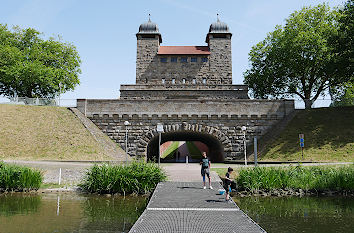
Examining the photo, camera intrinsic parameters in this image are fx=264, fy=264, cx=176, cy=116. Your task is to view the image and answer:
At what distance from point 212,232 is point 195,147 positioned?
173 ft

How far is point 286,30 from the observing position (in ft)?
114

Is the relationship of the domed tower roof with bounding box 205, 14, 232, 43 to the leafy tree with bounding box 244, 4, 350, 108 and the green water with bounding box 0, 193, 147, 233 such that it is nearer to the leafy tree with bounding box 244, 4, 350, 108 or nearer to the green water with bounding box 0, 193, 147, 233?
the leafy tree with bounding box 244, 4, 350, 108

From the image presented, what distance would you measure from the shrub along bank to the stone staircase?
44.3 feet

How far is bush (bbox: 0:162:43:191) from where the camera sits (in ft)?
41.8

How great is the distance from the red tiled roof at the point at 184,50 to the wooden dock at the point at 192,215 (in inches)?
1456

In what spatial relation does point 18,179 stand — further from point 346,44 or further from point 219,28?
point 219,28

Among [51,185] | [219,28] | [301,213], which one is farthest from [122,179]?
[219,28]

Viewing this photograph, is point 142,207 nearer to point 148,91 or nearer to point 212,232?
point 212,232

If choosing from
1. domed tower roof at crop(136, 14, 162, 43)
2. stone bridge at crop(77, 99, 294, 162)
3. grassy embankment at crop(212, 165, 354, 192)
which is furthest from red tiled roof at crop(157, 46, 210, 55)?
grassy embankment at crop(212, 165, 354, 192)

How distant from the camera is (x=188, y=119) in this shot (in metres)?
26.0

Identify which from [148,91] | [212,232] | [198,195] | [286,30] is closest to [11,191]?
[198,195]

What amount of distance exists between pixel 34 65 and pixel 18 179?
2606cm

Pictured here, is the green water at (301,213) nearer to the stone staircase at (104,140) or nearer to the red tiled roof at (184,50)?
the stone staircase at (104,140)

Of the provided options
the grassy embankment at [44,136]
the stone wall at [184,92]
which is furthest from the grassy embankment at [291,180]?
the stone wall at [184,92]
